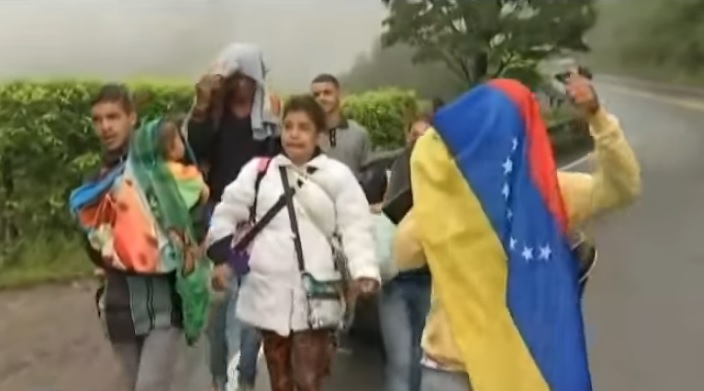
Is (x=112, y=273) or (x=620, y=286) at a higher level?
(x=112, y=273)

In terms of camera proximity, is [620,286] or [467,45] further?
[467,45]

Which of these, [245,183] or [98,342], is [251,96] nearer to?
[245,183]

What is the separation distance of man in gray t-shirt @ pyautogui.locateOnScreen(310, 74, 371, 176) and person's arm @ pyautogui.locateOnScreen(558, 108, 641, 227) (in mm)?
2689

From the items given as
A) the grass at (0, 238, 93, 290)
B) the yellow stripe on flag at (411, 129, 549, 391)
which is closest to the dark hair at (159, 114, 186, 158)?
the yellow stripe on flag at (411, 129, 549, 391)

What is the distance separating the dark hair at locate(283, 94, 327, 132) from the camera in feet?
17.6

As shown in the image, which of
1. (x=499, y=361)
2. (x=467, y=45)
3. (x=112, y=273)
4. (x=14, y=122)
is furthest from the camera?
(x=467, y=45)

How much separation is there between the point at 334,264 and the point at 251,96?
54.0 inches

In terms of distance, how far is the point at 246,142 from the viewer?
6.43 m

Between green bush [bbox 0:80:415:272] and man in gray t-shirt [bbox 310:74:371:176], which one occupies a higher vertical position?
man in gray t-shirt [bbox 310:74:371:176]

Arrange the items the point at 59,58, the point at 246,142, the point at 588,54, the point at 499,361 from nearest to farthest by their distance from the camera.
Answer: the point at 499,361
the point at 246,142
the point at 59,58
the point at 588,54

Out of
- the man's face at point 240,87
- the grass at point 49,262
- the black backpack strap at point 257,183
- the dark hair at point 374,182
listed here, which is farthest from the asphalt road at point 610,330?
the man's face at point 240,87

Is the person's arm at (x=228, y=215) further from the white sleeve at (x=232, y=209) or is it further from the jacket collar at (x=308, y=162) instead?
the jacket collar at (x=308, y=162)

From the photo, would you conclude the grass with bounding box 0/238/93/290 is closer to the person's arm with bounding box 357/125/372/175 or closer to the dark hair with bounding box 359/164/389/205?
the person's arm with bounding box 357/125/372/175

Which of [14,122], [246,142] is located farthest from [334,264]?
[14,122]
